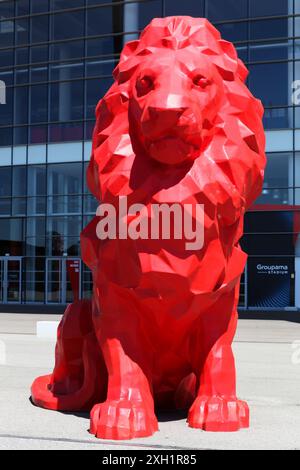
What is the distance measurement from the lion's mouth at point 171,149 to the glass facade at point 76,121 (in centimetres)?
1634

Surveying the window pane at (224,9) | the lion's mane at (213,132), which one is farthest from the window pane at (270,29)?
the lion's mane at (213,132)

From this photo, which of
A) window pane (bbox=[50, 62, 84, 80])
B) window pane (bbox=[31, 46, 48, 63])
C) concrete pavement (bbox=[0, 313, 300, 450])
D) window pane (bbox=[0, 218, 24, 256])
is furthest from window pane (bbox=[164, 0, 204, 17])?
concrete pavement (bbox=[0, 313, 300, 450])

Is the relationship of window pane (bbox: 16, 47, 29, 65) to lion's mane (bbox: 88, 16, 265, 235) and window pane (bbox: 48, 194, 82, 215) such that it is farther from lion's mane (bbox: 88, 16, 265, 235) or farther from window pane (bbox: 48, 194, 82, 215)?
lion's mane (bbox: 88, 16, 265, 235)

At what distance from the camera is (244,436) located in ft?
13.3

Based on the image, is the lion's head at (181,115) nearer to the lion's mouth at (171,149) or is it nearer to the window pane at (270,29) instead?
the lion's mouth at (171,149)

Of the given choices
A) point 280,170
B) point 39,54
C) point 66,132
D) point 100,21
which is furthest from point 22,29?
point 280,170

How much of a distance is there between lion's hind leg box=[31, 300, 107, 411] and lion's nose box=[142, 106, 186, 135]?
1.75 meters

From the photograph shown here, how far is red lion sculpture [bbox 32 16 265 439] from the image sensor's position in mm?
3848

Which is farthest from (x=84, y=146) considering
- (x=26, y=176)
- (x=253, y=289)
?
(x=253, y=289)

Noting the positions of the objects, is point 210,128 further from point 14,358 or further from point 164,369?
point 14,358

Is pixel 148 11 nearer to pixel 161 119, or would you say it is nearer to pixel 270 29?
pixel 270 29

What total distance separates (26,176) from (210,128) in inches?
741

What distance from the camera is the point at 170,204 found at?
3.82 m

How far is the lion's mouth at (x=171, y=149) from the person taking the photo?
380 centimetres
